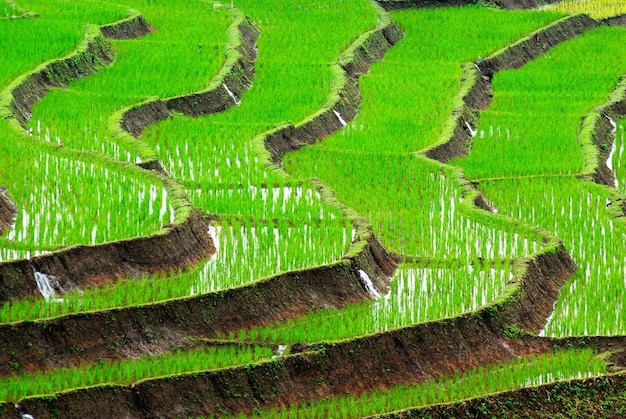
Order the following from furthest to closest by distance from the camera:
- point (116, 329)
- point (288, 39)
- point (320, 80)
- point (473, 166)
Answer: point (288, 39) < point (320, 80) < point (473, 166) < point (116, 329)

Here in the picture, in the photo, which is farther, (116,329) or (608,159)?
(608,159)

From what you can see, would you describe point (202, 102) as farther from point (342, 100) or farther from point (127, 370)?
point (127, 370)

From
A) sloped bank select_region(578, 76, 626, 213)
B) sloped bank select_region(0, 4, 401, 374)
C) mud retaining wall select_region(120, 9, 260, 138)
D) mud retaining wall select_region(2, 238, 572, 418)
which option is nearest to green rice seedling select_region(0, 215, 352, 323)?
sloped bank select_region(0, 4, 401, 374)

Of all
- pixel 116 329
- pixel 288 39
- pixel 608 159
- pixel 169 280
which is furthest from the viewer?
pixel 288 39

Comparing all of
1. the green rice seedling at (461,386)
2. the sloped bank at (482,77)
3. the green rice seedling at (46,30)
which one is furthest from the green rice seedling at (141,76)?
the green rice seedling at (461,386)

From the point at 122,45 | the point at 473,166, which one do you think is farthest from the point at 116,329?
A: the point at 122,45

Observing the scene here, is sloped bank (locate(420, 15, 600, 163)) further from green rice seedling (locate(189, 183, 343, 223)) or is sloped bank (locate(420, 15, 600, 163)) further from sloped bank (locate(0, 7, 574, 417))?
sloped bank (locate(0, 7, 574, 417))

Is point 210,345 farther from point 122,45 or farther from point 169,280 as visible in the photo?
point 122,45
